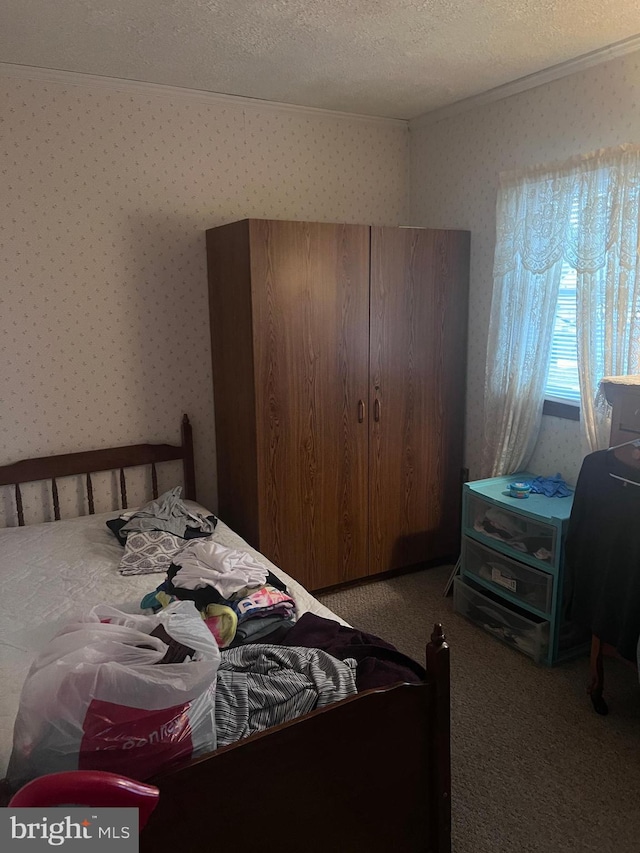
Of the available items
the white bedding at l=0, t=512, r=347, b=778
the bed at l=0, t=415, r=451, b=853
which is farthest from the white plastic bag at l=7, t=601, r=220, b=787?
the white bedding at l=0, t=512, r=347, b=778

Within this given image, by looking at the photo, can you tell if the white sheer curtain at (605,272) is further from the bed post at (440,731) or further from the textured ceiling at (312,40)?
the bed post at (440,731)

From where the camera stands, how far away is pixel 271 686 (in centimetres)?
143

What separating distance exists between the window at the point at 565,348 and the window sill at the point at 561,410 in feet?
0.07

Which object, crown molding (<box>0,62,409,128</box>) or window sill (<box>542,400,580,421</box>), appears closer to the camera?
crown molding (<box>0,62,409,128</box>)

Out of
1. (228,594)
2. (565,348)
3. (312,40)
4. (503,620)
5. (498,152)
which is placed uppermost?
(312,40)

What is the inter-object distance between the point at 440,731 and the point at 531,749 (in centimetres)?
94

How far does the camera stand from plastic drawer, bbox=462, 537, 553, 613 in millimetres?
2707

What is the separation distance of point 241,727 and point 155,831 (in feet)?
0.81

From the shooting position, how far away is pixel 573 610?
2406 mm

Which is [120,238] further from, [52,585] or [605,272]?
[605,272]

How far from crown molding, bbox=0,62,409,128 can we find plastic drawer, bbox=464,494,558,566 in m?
2.23

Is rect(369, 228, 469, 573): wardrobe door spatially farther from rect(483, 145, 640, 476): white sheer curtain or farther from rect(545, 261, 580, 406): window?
rect(545, 261, 580, 406): window

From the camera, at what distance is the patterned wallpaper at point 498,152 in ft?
8.75

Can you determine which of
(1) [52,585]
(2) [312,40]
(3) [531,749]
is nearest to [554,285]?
(2) [312,40]
